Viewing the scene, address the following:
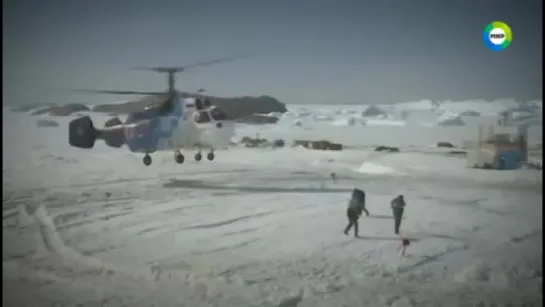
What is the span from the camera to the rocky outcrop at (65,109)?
2.48 meters

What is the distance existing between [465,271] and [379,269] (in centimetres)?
41

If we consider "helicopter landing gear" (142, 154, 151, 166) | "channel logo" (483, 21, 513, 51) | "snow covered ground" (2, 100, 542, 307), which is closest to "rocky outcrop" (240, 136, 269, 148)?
"snow covered ground" (2, 100, 542, 307)

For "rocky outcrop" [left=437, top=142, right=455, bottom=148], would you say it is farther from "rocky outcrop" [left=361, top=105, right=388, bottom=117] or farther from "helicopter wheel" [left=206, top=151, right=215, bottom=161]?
"helicopter wheel" [left=206, top=151, right=215, bottom=161]

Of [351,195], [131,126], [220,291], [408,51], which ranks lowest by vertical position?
[220,291]

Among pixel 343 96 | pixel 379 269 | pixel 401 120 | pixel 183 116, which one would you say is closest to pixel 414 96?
pixel 401 120

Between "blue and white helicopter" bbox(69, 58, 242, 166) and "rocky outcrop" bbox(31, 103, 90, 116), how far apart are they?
134 mm

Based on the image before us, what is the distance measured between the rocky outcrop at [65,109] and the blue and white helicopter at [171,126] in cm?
13

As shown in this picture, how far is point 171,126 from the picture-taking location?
8.42 feet

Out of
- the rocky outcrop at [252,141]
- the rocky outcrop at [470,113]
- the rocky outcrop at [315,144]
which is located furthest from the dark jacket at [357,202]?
the rocky outcrop at [470,113]

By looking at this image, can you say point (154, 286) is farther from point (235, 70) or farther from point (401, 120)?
point (401, 120)

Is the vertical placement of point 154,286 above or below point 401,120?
below

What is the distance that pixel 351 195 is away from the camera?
2.57 meters

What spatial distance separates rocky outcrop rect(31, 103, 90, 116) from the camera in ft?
8.14

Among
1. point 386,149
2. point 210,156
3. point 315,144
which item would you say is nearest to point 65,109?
point 210,156
